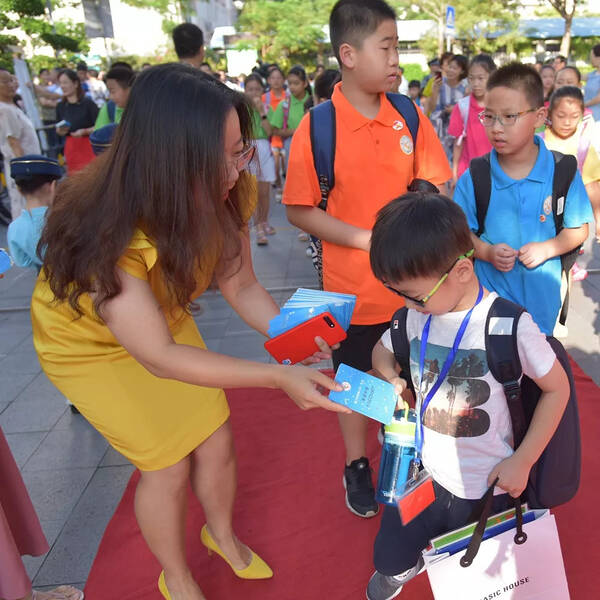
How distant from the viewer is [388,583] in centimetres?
180

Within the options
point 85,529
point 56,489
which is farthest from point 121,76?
point 85,529

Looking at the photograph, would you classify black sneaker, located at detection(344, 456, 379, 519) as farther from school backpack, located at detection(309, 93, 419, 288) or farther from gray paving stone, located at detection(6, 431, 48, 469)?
gray paving stone, located at detection(6, 431, 48, 469)

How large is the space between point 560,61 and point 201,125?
10540 mm

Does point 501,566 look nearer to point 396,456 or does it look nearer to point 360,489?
point 396,456

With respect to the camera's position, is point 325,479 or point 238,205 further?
point 325,479

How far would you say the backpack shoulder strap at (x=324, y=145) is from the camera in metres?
2.01

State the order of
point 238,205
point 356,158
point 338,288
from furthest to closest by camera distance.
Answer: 1. point 338,288
2. point 356,158
3. point 238,205

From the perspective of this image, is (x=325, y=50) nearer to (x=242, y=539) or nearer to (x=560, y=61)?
(x=560, y=61)

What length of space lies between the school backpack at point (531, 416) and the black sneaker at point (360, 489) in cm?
78

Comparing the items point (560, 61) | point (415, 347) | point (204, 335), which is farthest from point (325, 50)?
point (415, 347)

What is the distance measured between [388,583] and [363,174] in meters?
1.34

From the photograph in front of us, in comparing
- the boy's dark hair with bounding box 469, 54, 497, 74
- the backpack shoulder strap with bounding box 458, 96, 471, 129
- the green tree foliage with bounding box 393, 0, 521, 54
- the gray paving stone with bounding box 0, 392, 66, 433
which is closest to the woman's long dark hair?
the gray paving stone with bounding box 0, 392, 66, 433

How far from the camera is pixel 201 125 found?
131 centimetres

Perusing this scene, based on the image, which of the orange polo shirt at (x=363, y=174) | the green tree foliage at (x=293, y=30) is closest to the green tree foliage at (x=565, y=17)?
the green tree foliage at (x=293, y=30)
